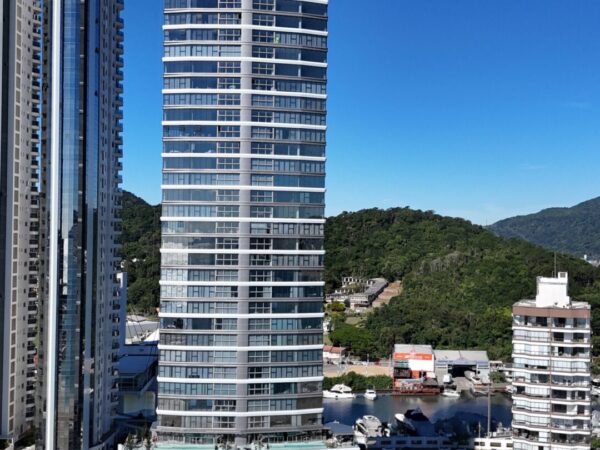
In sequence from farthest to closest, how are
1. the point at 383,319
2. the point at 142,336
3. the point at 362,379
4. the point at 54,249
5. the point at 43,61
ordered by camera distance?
the point at 383,319 → the point at 142,336 → the point at 362,379 → the point at 43,61 → the point at 54,249

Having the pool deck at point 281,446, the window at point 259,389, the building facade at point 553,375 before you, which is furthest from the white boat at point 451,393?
the window at point 259,389

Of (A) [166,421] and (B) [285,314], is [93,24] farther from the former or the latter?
(A) [166,421]

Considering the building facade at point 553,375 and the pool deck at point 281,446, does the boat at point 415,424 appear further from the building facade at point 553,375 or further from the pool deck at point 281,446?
the pool deck at point 281,446

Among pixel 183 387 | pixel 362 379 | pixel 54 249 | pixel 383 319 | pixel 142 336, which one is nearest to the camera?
pixel 183 387

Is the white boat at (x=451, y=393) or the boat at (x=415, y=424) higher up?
the boat at (x=415, y=424)

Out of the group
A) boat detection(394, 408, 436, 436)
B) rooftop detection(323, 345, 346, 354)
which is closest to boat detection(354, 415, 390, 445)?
boat detection(394, 408, 436, 436)

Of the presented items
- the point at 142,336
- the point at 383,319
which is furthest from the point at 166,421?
the point at 383,319
